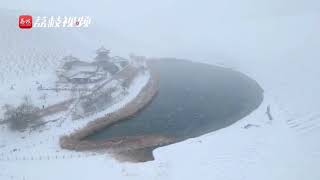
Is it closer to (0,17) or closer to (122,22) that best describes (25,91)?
(0,17)

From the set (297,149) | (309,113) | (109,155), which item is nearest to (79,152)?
(109,155)

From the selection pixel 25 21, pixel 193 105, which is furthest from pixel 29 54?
pixel 193 105

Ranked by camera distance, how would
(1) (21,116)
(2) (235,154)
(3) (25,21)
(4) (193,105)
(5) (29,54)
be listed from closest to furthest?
(2) (235,154), (1) (21,116), (4) (193,105), (5) (29,54), (3) (25,21)

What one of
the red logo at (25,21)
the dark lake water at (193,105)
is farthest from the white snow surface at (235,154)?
the red logo at (25,21)

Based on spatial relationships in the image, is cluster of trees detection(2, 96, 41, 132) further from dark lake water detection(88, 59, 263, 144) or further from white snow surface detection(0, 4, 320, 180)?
dark lake water detection(88, 59, 263, 144)

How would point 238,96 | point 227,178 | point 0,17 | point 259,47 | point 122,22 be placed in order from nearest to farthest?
point 227,178 < point 238,96 < point 259,47 < point 0,17 < point 122,22

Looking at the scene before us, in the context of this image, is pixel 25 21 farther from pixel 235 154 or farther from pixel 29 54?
pixel 235 154
